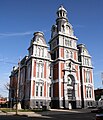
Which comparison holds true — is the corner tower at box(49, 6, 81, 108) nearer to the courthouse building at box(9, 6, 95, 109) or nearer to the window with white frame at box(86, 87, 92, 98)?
the courthouse building at box(9, 6, 95, 109)

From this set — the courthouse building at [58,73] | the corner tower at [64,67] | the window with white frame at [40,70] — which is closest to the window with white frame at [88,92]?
the courthouse building at [58,73]

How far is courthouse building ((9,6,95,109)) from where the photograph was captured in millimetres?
50406

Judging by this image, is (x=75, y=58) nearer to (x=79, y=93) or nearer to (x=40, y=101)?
(x=79, y=93)

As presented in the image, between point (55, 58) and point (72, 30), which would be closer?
point (55, 58)

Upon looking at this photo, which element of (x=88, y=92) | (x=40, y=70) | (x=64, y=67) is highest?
(x=64, y=67)

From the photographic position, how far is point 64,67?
Result: 2153 inches

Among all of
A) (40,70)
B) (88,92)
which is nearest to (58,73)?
(40,70)

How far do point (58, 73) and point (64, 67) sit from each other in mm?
3037

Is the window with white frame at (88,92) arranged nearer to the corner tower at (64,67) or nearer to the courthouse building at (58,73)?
the courthouse building at (58,73)

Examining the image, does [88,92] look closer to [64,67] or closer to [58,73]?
[64,67]

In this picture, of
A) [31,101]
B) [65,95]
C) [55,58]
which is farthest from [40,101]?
[55,58]

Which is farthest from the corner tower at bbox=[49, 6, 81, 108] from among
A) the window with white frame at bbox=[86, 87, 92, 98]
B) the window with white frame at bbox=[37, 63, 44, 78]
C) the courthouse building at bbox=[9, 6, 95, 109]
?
the window with white frame at bbox=[86, 87, 92, 98]

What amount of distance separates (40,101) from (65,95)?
7.73 metres

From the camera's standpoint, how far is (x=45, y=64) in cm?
5309
